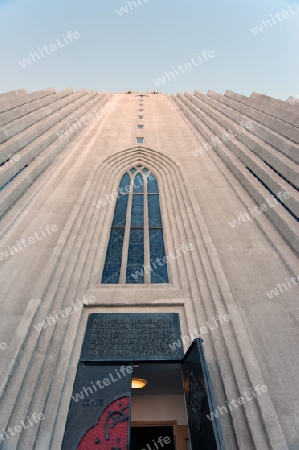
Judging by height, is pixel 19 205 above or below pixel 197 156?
below

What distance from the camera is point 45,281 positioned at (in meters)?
6.93

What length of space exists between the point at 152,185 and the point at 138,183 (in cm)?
70

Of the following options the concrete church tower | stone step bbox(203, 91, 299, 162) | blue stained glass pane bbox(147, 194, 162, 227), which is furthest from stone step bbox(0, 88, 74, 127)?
stone step bbox(203, 91, 299, 162)

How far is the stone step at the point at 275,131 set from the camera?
10891mm

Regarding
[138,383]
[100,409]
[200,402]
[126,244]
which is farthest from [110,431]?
[126,244]

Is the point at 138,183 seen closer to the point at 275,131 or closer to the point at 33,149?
the point at 33,149

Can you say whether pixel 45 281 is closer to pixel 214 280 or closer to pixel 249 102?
pixel 214 280

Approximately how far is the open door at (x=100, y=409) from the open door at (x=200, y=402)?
1.23 meters

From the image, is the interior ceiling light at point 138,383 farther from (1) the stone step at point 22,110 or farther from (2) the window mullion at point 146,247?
(1) the stone step at point 22,110

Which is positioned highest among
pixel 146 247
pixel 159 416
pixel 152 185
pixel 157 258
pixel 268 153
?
pixel 152 185

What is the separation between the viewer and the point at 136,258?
9.24 m

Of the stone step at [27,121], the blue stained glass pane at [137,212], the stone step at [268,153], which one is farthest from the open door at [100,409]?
the stone step at [27,121]

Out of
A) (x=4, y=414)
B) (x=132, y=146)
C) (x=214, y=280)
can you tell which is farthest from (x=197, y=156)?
(x=4, y=414)

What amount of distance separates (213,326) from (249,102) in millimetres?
17666
